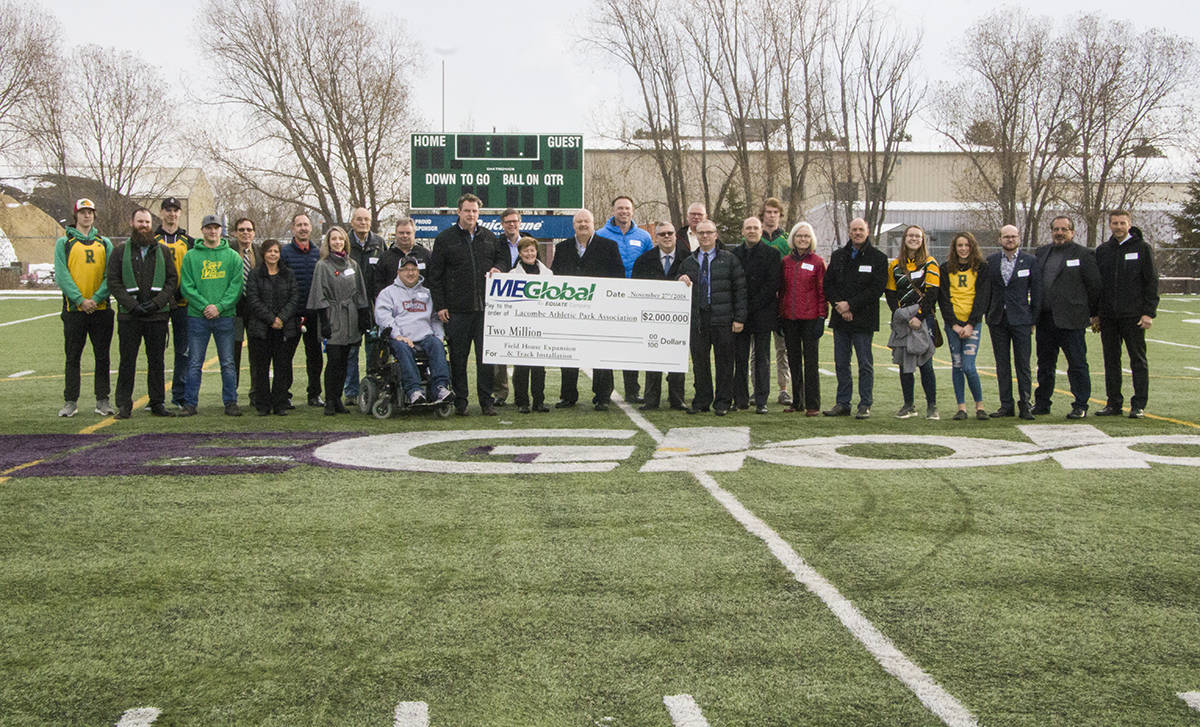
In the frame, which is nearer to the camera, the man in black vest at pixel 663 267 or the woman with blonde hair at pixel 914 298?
the woman with blonde hair at pixel 914 298

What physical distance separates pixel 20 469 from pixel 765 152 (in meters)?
34.3

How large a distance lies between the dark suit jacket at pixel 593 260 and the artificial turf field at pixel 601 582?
A: 253 cm

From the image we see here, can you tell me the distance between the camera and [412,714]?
3375mm

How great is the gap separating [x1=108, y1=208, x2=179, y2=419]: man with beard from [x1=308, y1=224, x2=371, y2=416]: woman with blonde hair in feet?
4.39

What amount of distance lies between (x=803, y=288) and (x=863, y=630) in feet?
21.3

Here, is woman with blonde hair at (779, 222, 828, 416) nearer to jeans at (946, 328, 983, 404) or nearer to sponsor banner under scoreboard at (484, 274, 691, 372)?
sponsor banner under scoreboard at (484, 274, 691, 372)

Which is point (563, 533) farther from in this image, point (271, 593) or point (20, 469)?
point (20, 469)

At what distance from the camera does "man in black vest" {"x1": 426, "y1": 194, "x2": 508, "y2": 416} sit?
10344mm

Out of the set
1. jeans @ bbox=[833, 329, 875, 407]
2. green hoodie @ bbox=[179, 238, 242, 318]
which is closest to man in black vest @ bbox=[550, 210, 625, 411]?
jeans @ bbox=[833, 329, 875, 407]

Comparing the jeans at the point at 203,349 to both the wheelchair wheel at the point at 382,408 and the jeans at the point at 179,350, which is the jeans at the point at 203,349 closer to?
the jeans at the point at 179,350

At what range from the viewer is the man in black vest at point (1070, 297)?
10086 millimetres

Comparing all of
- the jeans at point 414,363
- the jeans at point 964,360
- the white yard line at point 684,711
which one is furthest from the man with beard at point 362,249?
the white yard line at point 684,711

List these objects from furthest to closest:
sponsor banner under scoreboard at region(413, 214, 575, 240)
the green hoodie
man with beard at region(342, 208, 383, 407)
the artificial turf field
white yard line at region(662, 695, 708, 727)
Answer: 1. sponsor banner under scoreboard at region(413, 214, 575, 240)
2. man with beard at region(342, 208, 383, 407)
3. the green hoodie
4. the artificial turf field
5. white yard line at region(662, 695, 708, 727)

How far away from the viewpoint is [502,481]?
7.10 metres
